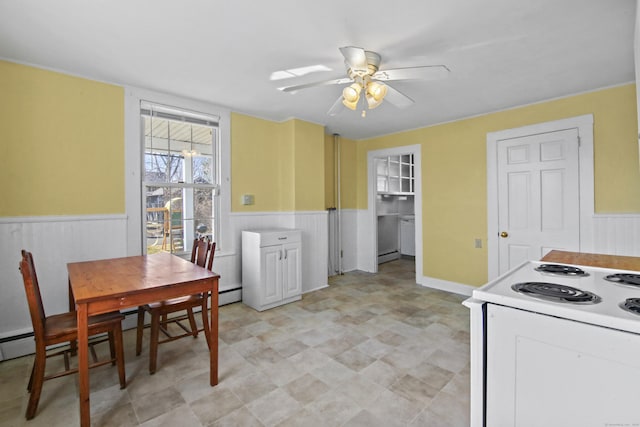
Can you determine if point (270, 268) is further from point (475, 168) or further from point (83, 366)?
point (475, 168)

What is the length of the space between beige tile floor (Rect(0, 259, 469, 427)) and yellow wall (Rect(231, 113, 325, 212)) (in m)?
1.60

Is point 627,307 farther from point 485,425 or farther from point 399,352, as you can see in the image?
point 399,352

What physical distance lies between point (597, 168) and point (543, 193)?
1.70 ft

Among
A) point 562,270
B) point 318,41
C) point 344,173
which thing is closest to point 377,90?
point 318,41

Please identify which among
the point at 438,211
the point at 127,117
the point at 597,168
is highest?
the point at 127,117

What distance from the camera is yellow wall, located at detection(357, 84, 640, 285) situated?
2.91m

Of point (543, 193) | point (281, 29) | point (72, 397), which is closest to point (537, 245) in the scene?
point (543, 193)

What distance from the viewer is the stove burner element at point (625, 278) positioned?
1.28 meters

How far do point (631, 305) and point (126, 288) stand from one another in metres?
2.37

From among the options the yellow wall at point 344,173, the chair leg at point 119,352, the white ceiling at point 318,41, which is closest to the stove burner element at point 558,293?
the white ceiling at point 318,41

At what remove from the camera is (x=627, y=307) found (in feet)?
3.12

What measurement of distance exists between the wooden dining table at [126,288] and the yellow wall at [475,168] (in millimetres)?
3416

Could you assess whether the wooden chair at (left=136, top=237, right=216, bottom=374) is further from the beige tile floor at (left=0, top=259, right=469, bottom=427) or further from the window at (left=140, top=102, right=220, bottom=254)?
the window at (left=140, top=102, right=220, bottom=254)

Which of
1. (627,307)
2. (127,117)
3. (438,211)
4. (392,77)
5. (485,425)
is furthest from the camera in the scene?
(438,211)
